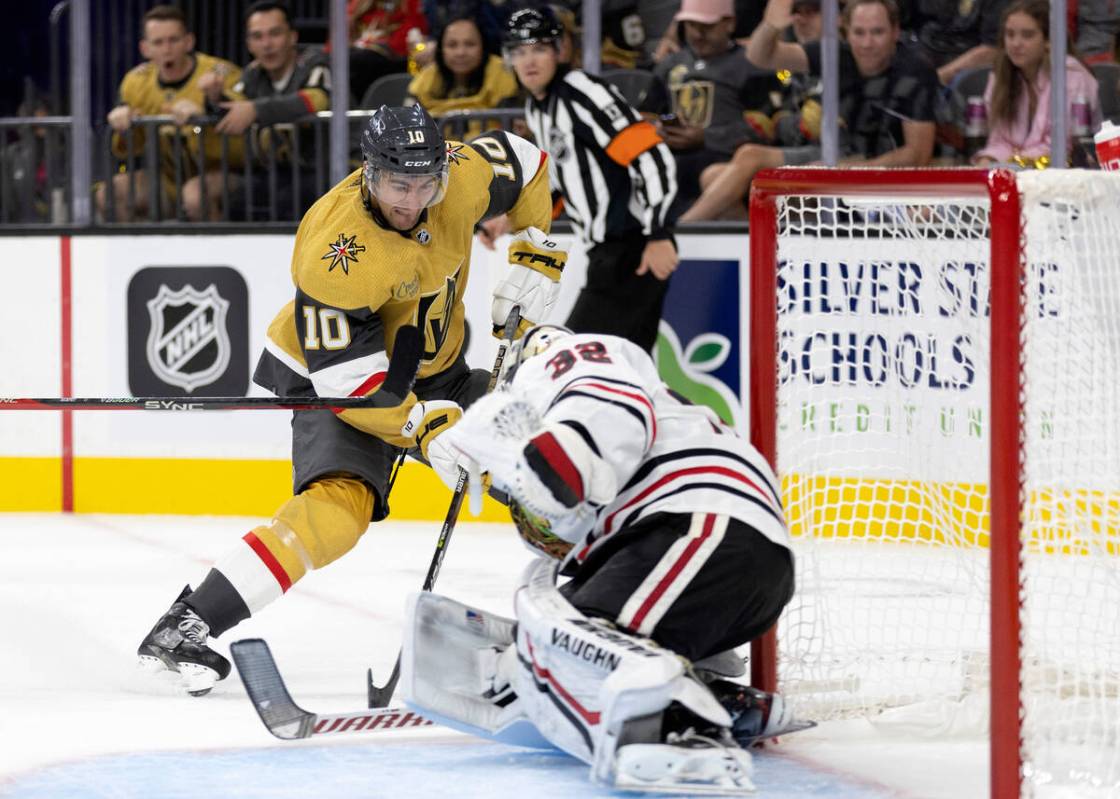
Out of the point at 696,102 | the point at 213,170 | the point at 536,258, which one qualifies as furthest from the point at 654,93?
the point at 536,258

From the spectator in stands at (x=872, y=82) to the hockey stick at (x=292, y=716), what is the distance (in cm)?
250

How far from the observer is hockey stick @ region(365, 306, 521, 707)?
9.26ft

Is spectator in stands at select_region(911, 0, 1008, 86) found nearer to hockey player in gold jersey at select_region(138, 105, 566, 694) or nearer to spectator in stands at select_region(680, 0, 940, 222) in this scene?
spectator in stands at select_region(680, 0, 940, 222)

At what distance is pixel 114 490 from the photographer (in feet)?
16.6

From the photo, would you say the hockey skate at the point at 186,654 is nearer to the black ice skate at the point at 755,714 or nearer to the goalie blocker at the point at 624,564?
the goalie blocker at the point at 624,564

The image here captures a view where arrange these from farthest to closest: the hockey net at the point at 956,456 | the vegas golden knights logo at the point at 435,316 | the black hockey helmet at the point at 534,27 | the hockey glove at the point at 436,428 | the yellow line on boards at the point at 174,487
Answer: the yellow line on boards at the point at 174,487 → the black hockey helmet at the point at 534,27 → the vegas golden knights logo at the point at 435,316 → the hockey glove at the point at 436,428 → the hockey net at the point at 956,456

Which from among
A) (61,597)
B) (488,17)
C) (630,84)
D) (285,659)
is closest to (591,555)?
(285,659)

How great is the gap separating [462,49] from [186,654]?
2472 millimetres

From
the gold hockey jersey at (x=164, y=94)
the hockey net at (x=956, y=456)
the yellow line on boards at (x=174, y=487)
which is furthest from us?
the gold hockey jersey at (x=164, y=94)

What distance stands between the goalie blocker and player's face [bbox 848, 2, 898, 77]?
94.9 inches

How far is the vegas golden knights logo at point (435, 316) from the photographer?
316cm

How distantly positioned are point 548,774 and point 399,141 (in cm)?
102

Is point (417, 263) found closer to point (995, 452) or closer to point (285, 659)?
point (285, 659)

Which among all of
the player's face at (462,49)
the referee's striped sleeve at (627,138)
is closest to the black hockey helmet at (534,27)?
the referee's striped sleeve at (627,138)
